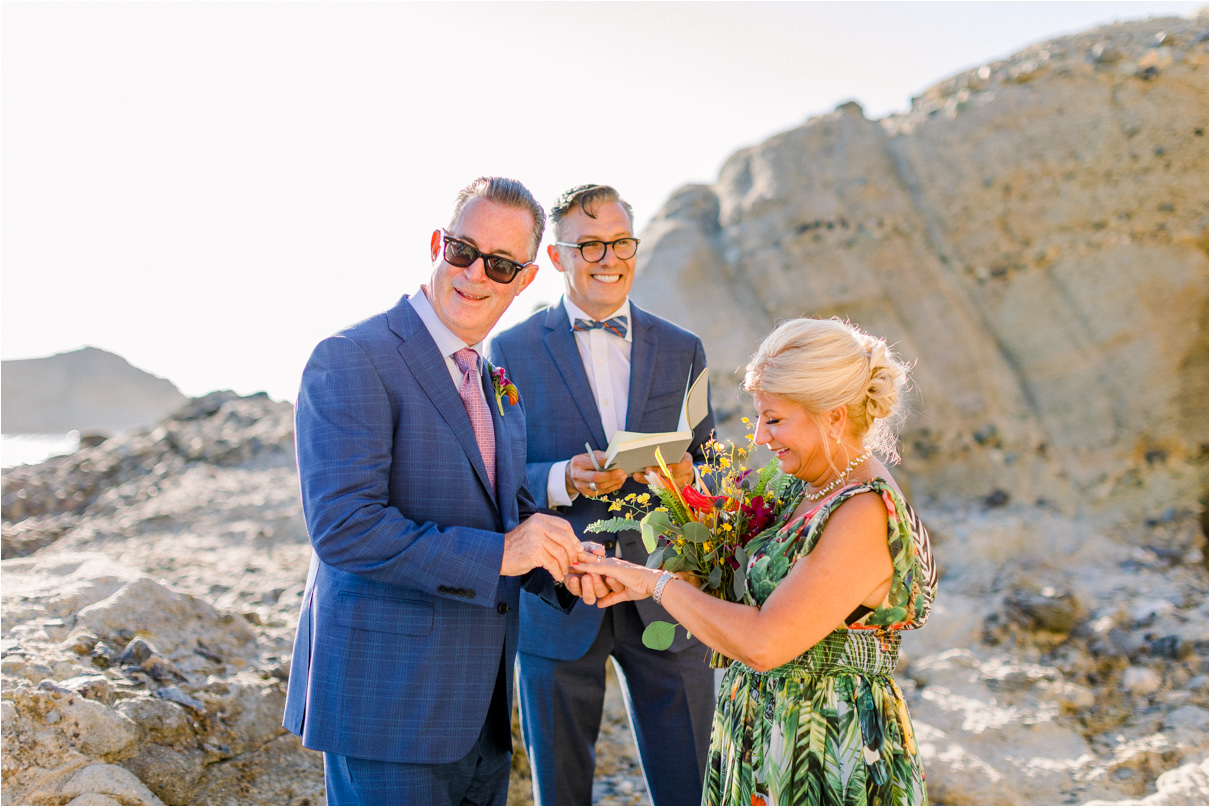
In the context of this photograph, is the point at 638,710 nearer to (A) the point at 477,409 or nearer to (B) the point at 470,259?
(A) the point at 477,409

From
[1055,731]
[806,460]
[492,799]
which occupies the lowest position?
[1055,731]

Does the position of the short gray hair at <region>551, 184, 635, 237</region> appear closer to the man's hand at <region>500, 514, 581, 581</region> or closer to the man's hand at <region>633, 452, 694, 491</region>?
the man's hand at <region>633, 452, 694, 491</region>

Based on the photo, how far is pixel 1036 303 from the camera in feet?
32.5

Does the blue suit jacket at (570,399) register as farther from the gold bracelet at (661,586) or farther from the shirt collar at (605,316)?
the gold bracelet at (661,586)

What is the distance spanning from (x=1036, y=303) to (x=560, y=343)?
830 centimetres

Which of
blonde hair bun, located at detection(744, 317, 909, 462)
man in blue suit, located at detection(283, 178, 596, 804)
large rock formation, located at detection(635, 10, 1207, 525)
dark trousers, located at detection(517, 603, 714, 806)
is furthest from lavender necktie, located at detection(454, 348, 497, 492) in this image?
large rock formation, located at detection(635, 10, 1207, 525)

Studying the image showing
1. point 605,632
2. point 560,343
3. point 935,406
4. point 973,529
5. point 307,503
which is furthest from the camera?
point 935,406

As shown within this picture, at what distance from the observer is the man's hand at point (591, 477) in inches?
123

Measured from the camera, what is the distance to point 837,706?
224cm

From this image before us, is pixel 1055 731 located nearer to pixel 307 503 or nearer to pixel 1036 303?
pixel 307 503

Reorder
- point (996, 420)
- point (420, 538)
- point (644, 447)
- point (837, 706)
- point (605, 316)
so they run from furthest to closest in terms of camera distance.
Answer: point (996, 420), point (605, 316), point (644, 447), point (420, 538), point (837, 706)

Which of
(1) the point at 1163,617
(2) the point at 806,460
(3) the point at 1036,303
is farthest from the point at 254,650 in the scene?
(3) the point at 1036,303

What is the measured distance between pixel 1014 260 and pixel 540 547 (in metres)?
9.38

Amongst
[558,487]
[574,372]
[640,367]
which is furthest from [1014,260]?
[558,487]
